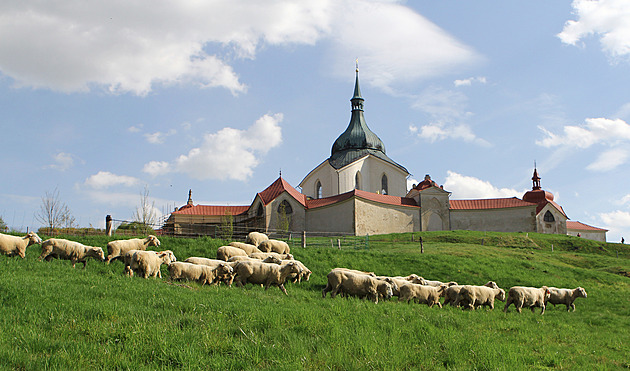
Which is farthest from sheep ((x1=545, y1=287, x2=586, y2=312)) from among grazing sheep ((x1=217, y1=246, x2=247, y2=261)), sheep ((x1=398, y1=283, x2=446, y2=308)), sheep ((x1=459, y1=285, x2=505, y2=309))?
grazing sheep ((x1=217, y1=246, x2=247, y2=261))

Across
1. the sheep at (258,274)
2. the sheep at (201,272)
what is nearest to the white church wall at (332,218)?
the sheep at (258,274)

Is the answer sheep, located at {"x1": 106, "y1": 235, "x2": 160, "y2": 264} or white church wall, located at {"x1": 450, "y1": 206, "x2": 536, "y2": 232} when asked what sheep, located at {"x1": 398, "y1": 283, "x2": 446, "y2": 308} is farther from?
white church wall, located at {"x1": 450, "y1": 206, "x2": 536, "y2": 232}

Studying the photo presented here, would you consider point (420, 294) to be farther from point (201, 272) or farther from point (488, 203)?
point (488, 203)

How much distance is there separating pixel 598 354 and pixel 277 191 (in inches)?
1602

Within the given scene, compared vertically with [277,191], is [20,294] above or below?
below

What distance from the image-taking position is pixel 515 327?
443 inches

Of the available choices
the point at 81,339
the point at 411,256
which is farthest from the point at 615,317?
the point at 81,339

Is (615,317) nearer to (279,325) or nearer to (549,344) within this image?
(549,344)

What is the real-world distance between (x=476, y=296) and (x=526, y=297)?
7.34ft

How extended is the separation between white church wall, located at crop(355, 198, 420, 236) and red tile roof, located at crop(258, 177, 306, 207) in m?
6.32

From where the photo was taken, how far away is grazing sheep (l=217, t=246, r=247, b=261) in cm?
1730

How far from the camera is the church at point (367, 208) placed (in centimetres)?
4784

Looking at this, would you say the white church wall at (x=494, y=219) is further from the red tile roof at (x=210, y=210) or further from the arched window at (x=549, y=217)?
the red tile roof at (x=210, y=210)

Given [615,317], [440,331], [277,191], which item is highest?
[277,191]
